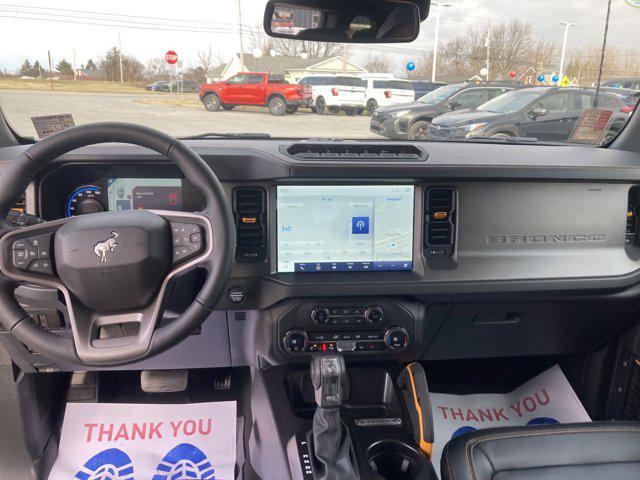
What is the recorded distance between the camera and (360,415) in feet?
7.30

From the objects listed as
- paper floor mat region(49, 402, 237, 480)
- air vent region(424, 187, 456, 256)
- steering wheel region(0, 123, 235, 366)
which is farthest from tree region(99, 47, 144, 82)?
paper floor mat region(49, 402, 237, 480)

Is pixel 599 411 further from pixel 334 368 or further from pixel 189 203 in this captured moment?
pixel 189 203

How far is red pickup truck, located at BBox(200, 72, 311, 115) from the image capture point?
254cm

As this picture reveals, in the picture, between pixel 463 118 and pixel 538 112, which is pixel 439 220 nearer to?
pixel 463 118

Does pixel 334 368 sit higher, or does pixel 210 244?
pixel 210 244

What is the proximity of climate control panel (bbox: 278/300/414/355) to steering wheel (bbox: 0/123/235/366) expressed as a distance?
0.68m

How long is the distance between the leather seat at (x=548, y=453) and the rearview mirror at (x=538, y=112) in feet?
5.40

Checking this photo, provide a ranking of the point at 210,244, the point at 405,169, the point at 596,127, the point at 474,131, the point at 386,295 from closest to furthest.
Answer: the point at 210,244 < the point at 405,169 < the point at 386,295 < the point at 596,127 < the point at 474,131

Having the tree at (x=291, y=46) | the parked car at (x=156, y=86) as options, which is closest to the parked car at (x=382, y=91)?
the tree at (x=291, y=46)

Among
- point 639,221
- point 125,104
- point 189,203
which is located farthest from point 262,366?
point 639,221

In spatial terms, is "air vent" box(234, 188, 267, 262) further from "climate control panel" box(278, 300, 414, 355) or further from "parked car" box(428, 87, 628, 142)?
"parked car" box(428, 87, 628, 142)

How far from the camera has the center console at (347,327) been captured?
2.23 metres

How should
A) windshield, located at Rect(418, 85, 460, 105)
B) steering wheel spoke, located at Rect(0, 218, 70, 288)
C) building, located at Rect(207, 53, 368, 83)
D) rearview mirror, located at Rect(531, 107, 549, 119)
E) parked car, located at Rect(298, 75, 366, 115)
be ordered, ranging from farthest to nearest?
1. windshield, located at Rect(418, 85, 460, 105)
2. rearview mirror, located at Rect(531, 107, 549, 119)
3. parked car, located at Rect(298, 75, 366, 115)
4. building, located at Rect(207, 53, 368, 83)
5. steering wheel spoke, located at Rect(0, 218, 70, 288)

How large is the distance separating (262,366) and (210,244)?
950 millimetres
